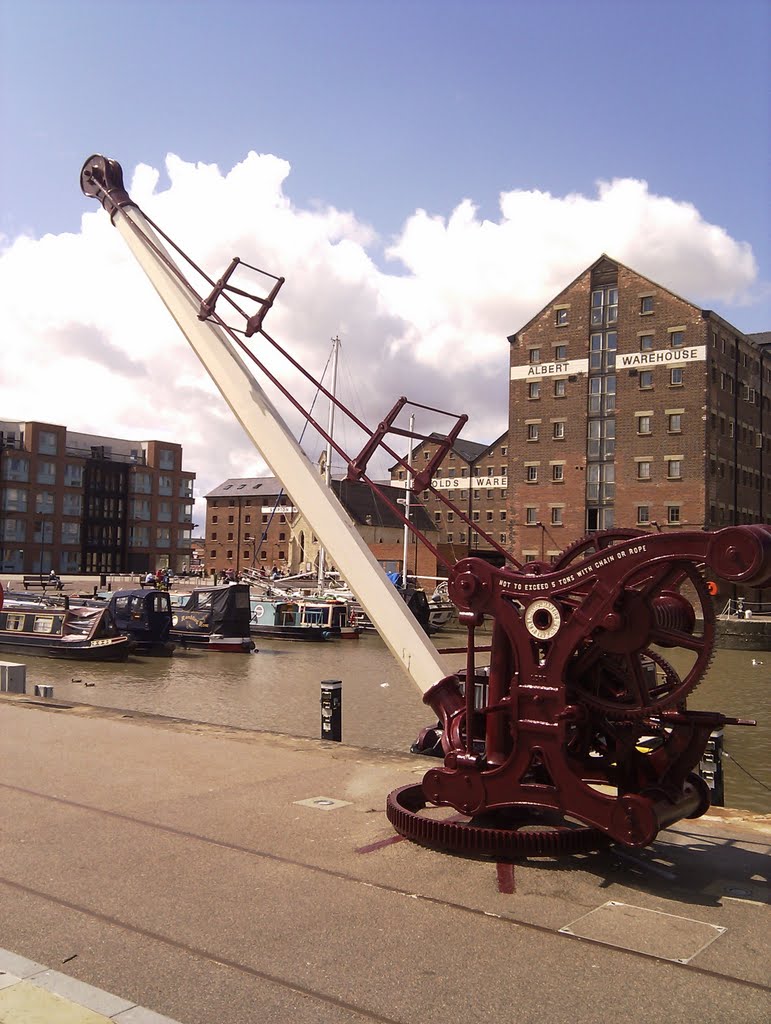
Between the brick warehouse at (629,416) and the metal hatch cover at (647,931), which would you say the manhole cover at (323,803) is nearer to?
the metal hatch cover at (647,931)

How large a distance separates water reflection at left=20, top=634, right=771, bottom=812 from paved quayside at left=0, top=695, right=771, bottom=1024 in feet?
22.5

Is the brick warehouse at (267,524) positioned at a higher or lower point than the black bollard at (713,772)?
higher

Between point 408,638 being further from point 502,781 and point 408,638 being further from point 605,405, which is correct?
point 605,405

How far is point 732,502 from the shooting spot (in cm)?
5769

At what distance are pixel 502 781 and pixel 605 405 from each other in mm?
53866

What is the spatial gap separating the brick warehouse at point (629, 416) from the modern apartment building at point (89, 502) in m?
53.1

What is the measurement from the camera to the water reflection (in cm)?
1938

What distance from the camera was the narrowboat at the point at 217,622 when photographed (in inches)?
1544

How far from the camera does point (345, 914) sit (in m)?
5.89

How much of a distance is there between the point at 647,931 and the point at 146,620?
1298 inches

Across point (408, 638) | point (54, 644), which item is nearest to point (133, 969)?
point (408, 638)

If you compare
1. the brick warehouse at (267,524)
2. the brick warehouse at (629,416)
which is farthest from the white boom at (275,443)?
the brick warehouse at (267,524)

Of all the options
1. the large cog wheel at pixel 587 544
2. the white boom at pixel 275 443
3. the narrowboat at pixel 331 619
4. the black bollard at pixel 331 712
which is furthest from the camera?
the narrowboat at pixel 331 619

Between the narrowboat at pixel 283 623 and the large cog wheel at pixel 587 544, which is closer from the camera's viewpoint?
the large cog wheel at pixel 587 544
